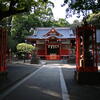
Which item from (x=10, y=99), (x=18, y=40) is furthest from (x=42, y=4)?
(x=18, y=40)

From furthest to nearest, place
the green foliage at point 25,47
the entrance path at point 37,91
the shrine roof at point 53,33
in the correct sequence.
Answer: the shrine roof at point 53,33, the green foliage at point 25,47, the entrance path at point 37,91

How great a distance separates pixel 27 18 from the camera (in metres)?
57.4

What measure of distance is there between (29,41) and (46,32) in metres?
3.94

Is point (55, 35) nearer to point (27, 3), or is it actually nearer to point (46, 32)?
point (46, 32)

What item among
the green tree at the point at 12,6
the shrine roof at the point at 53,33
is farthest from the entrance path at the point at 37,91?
the shrine roof at the point at 53,33

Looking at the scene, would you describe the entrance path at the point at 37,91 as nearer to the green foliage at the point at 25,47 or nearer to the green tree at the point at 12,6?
the green tree at the point at 12,6

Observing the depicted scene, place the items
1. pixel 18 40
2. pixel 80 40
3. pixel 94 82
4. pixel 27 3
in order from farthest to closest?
pixel 18 40, pixel 27 3, pixel 80 40, pixel 94 82

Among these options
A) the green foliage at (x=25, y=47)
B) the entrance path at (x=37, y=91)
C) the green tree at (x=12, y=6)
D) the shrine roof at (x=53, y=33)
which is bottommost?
the entrance path at (x=37, y=91)

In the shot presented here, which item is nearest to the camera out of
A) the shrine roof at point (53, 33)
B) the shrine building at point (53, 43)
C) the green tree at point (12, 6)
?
the green tree at point (12, 6)

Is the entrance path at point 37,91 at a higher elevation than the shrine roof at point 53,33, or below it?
below

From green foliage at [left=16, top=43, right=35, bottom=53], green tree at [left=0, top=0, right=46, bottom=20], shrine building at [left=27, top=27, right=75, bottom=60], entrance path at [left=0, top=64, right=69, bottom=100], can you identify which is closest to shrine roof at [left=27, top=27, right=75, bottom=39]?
shrine building at [left=27, top=27, right=75, bottom=60]

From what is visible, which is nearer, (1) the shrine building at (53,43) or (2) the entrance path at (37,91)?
(2) the entrance path at (37,91)

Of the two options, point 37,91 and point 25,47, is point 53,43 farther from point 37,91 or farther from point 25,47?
point 37,91

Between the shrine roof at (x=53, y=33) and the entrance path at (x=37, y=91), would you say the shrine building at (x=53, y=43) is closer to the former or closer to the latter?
the shrine roof at (x=53, y=33)
